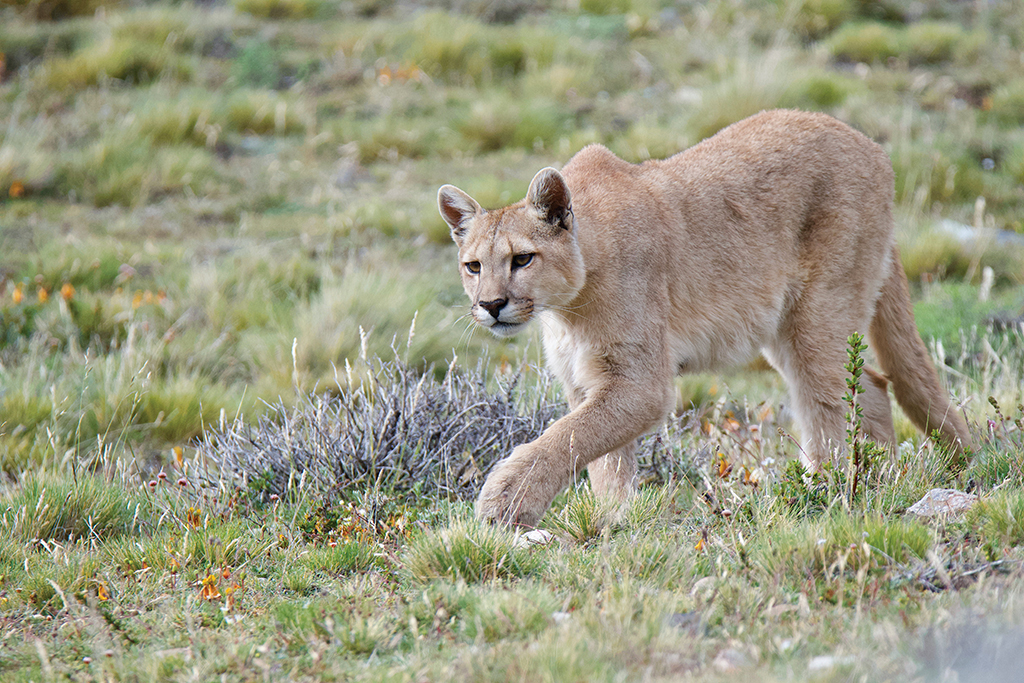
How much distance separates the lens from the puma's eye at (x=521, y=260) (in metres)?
4.09

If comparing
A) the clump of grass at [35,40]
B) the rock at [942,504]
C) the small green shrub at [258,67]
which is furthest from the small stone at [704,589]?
the clump of grass at [35,40]

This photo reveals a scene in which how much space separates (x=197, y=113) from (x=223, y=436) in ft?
20.4

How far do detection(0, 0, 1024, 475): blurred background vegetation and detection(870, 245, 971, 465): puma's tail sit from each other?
86 cm

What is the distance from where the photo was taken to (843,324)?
469 centimetres

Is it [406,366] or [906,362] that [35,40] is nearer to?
[406,366]

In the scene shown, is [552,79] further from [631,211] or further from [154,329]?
[631,211]

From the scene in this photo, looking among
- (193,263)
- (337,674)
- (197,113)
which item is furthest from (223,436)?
(197,113)

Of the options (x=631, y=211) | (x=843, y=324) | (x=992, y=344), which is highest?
(x=631, y=211)

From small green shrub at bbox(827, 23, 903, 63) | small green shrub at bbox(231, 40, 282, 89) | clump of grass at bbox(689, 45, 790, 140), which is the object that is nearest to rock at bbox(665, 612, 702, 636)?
clump of grass at bbox(689, 45, 790, 140)

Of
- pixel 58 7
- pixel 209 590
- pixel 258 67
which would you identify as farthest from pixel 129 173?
pixel 209 590

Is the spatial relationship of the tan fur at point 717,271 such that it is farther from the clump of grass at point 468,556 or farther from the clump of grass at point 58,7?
the clump of grass at point 58,7

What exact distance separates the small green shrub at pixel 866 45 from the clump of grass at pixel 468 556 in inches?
396

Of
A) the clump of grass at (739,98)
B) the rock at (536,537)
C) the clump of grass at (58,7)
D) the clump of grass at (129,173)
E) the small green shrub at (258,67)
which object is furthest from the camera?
the clump of grass at (58,7)

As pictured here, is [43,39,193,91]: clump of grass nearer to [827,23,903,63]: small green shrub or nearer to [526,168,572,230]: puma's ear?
[827,23,903,63]: small green shrub
